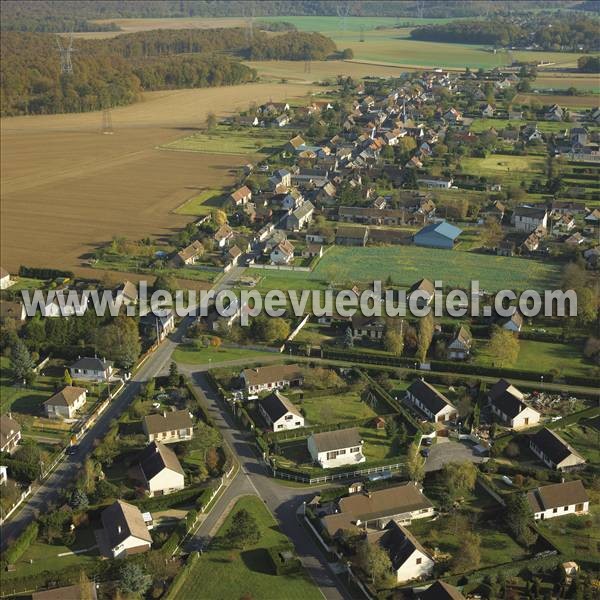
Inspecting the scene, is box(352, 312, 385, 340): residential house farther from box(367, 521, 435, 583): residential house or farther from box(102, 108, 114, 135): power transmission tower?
box(102, 108, 114, 135): power transmission tower

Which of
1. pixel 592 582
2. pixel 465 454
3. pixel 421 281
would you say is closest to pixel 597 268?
pixel 421 281

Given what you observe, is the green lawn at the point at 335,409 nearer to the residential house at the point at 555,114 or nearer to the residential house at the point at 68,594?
the residential house at the point at 68,594

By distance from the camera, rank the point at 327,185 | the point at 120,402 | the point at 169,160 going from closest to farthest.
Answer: the point at 120,402
the point at 327,185
the point at 169,160

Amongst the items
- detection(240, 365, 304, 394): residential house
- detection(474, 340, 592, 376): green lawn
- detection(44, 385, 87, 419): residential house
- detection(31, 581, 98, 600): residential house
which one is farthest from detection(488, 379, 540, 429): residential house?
detection(31, 581, 98, 600): residential house

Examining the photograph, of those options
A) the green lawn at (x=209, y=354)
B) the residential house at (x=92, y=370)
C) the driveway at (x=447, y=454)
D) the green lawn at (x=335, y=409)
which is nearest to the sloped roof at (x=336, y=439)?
the green lawn at (x=335, y=409)

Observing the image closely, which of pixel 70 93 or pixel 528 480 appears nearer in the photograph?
pixel 528 480

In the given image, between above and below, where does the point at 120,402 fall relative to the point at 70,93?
below

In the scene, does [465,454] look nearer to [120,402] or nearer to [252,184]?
[120,402]
